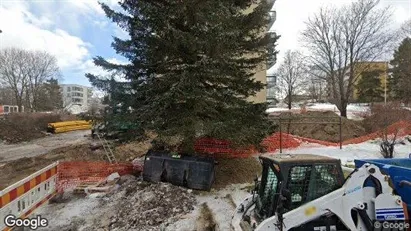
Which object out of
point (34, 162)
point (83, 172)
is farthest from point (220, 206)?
point (34, 162)

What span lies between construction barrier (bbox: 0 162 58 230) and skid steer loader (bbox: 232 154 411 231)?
184 inches

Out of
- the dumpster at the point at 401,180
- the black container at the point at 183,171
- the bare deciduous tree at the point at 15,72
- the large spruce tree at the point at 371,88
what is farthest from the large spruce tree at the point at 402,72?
the bare deciduous tree at the point at 15,72

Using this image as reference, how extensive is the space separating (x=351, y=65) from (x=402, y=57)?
1642 centimetres

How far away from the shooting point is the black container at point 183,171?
30.8 feet

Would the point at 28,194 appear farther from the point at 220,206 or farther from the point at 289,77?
the point at 289,77

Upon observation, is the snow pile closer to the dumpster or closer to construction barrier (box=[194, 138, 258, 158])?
construction barrier (box=[194, 138, 258, 158])

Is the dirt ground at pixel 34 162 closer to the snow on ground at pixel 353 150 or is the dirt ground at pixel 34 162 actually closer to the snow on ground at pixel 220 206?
the snow on ground at pixel 220 206

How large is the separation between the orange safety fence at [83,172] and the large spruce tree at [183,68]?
6.92 feet

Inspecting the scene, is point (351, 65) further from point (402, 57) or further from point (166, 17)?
point (166, 17)

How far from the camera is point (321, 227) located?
15.6ft

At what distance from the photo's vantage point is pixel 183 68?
9758mm

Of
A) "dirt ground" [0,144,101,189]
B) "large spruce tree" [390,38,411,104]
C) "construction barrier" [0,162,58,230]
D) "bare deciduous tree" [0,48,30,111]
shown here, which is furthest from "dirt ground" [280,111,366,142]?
"bare deciduous tree" [0,48,30,111]
